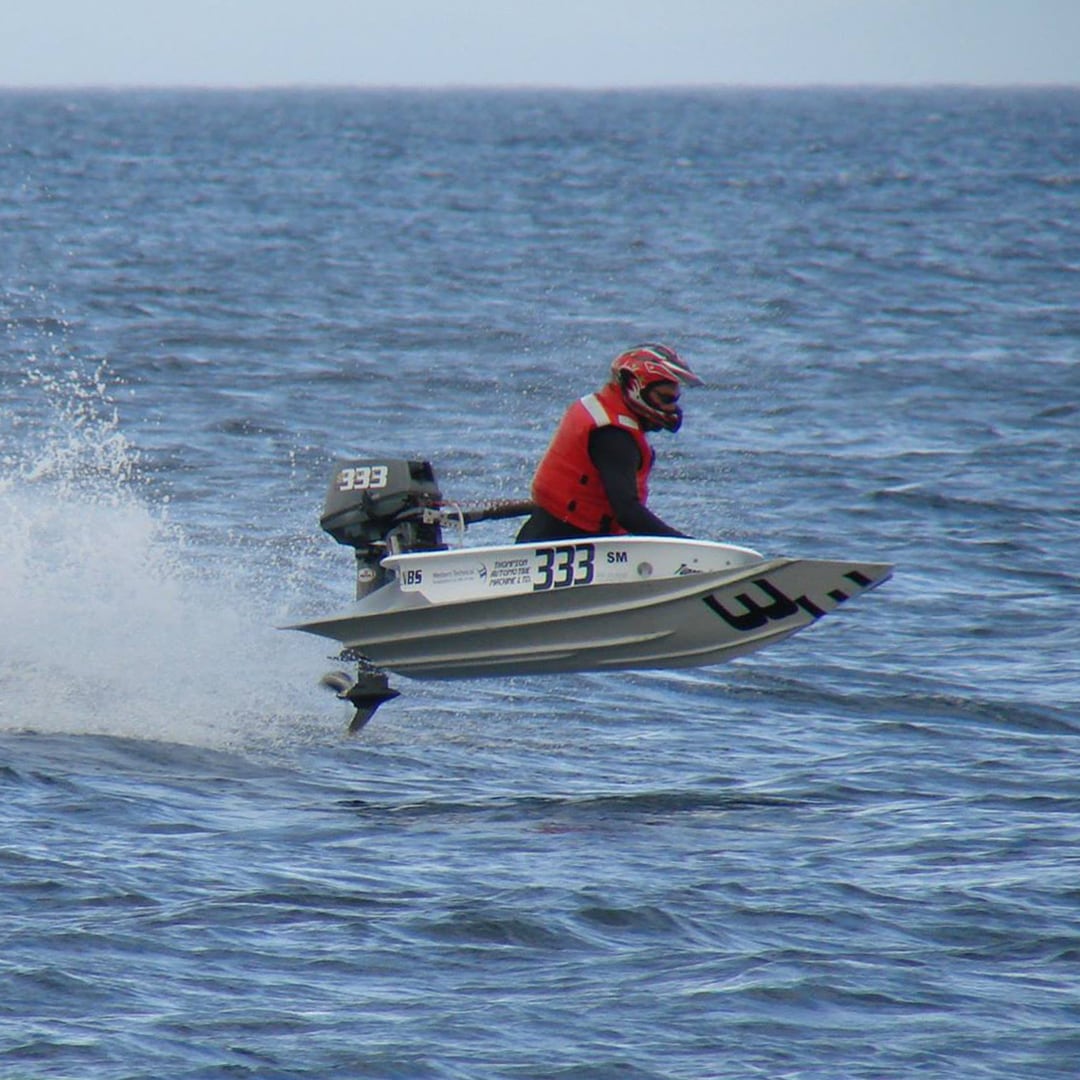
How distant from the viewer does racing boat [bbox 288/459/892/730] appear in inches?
372

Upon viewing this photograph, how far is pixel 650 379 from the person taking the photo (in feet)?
31.2

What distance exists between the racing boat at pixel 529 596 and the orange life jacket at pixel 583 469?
0.22 meters

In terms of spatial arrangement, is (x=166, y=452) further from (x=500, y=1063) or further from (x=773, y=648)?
(x=500, y=1063)

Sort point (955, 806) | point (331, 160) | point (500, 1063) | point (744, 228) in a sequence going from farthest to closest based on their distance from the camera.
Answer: point (331, 160), point (744, 228), point (955, 806), point (500, 1063)

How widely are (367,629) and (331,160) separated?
6829 centimetres

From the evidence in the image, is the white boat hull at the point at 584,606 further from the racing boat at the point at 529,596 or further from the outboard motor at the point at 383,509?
the outboard motor at the point at 383,509

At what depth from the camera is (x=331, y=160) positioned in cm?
7612

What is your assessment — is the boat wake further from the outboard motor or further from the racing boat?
the outboard motor

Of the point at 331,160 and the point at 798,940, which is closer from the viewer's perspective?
the point at 798,940

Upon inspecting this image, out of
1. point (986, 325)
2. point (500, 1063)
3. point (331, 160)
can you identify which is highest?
point (331, 160)

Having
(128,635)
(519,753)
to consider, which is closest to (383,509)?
(519,753)

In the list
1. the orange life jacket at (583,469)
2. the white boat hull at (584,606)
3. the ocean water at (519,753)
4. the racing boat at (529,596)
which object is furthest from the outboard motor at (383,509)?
the ocean water at (519,753)

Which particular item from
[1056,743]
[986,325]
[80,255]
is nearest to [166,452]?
[1056,743]

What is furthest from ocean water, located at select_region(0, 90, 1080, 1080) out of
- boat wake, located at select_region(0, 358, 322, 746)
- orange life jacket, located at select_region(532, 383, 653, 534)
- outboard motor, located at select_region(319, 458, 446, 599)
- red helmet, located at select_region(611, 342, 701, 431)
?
red helmet, located at select_region(611, 342, 701, 431)
